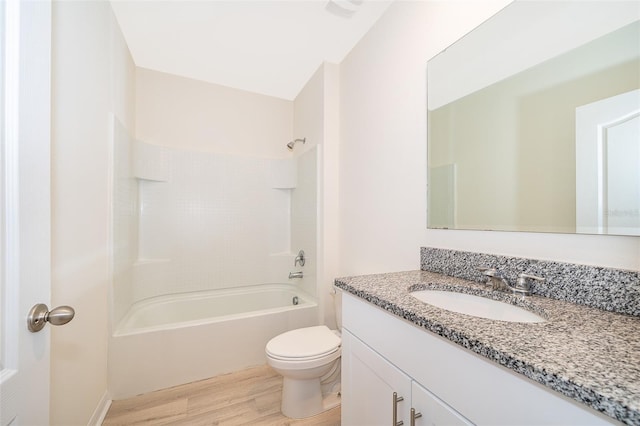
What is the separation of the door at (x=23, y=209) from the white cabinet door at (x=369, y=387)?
3.00ft

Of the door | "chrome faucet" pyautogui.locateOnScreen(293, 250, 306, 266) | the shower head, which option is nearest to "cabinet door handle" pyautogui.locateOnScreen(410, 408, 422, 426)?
the door

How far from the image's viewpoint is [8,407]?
1.63 ft

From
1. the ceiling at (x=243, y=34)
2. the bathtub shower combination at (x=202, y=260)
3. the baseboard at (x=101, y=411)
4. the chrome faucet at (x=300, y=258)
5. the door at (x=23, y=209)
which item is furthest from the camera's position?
the chrome faucet at (x=300, y=258)

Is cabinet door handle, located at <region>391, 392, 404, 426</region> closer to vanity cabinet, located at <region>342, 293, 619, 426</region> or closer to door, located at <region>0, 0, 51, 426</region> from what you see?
vanity cabinet, located at <region>342, 293, 619, 426</region>

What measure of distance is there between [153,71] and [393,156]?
2.46m

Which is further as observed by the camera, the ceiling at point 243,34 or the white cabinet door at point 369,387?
the ceiling at point 243,34

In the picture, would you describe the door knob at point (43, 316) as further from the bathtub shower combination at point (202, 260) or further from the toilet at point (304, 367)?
the bathtub shower combination at point (202, 260)

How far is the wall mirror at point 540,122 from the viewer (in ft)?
2.39

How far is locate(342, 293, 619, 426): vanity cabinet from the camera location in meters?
0.46

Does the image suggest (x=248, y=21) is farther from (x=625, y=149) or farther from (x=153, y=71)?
(x=625, y=149)

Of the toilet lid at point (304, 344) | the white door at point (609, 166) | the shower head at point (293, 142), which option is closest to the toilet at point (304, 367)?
the toilet lid at point (304, 344)

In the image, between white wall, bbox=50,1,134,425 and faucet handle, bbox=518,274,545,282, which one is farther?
white wall, bbox=50,1,134,425

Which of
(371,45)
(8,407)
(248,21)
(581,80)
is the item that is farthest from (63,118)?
(581,80)

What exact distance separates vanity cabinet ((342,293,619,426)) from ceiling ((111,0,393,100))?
1.83 meters
